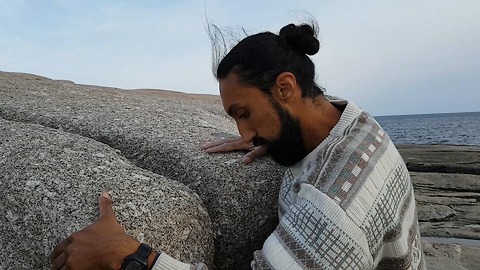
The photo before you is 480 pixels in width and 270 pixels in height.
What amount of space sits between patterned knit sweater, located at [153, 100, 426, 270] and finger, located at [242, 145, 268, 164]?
91 cm

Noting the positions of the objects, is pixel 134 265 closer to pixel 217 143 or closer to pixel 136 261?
pixel 136 261

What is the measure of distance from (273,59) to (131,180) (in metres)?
1.14

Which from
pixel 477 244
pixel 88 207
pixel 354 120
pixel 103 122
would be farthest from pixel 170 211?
pixel 477 244

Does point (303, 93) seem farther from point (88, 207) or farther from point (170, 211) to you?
point (88, 207)

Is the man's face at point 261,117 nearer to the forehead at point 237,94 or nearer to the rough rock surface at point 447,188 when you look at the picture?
the forehead at point 237,94

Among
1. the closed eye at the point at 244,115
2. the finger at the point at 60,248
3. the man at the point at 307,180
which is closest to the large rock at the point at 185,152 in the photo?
the man at the point at 307,180

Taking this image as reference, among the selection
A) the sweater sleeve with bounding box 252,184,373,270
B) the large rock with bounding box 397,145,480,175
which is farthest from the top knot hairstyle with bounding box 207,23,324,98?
the large rock with bounding box 397,145,480,175

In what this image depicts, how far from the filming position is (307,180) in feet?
9.51

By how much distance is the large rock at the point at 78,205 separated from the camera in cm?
326

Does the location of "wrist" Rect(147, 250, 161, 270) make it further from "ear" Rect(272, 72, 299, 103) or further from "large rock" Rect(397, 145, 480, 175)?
"large rock" Rect(397, 145, 480, 175)

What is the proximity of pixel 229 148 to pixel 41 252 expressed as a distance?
58.3 inches

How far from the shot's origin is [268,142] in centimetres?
330

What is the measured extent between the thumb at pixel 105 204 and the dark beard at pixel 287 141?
89 centimetres

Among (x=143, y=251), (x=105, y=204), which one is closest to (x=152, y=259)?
(x=143, y=251)
